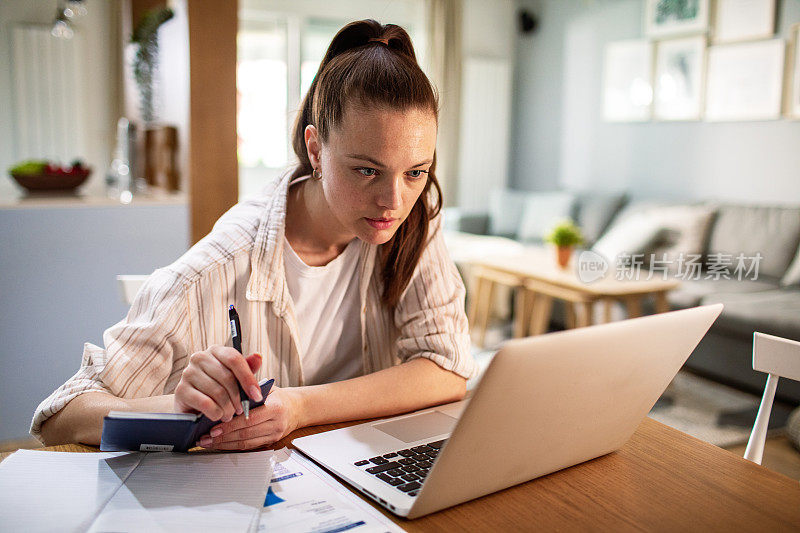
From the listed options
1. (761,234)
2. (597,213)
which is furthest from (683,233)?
(597,213)

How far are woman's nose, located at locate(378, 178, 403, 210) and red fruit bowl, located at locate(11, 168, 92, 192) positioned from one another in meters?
1.87

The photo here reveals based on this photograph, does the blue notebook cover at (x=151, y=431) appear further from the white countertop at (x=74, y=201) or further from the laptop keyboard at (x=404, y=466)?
the white countertop at (x=74, y=201)

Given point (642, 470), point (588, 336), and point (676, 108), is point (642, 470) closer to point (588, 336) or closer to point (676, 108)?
point (588, 336)

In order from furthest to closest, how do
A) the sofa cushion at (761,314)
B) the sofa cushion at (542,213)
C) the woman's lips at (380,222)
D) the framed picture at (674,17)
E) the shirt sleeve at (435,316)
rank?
the sofa cushion at (542,213), the framed picture at (674,17), the sofa cushion at (761,314), the shirt sleeve at (435,316), the woman's lips at (380,222)

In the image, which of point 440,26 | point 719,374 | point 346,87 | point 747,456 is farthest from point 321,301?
point 440,26

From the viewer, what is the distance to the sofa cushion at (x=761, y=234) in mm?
3723

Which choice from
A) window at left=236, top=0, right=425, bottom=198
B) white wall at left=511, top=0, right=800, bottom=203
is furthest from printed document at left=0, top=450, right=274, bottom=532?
window at left=236, top=0, right=425, bottom=198

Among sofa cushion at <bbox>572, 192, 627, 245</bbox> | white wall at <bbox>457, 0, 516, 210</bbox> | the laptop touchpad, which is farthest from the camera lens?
white wall at <bbox>457, 0, 516, 210</bbox>

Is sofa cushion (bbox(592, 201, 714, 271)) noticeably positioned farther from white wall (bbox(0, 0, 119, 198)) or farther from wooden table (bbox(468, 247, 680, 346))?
white wall (bbox(0, 0, 119, 198))

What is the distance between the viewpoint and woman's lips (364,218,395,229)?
1.03 meters

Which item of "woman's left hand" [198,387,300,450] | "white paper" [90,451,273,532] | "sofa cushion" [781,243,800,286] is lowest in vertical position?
"sofa cushion" [781,243,800,286]

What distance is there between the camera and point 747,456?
1.05m

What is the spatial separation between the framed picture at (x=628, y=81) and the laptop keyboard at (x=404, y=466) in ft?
15.5

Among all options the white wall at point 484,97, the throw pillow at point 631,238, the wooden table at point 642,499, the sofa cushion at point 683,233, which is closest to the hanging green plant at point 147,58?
the wooden table at point 642,499
